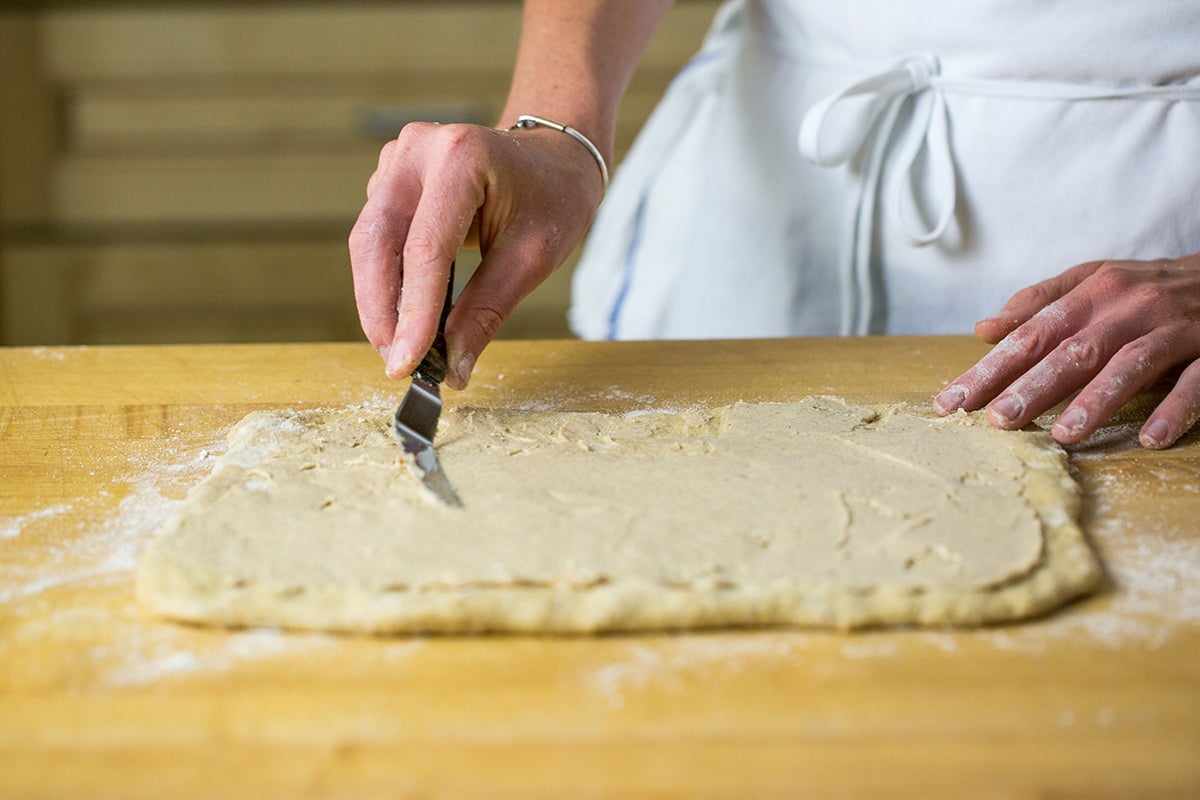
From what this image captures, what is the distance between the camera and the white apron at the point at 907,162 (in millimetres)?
1223

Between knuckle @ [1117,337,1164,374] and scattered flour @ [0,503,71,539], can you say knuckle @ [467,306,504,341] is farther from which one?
knuckle @ [1117,337,1164,374]

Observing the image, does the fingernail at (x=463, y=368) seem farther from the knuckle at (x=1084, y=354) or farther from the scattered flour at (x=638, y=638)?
the knuckle at (x=1084, y=354)

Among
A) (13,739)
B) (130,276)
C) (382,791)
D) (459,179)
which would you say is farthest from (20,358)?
(130,276)

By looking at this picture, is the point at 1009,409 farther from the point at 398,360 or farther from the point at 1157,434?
the point at 398,360

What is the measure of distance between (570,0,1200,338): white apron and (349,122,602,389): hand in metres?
0.36

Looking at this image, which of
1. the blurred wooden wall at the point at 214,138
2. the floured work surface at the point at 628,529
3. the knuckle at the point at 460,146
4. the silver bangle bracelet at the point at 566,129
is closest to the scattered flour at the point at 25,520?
the floured work surface at the point at 628,529

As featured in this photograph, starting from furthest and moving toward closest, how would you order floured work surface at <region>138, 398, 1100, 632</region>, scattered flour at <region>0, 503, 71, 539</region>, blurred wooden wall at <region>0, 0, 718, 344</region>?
blurred wooden wall at <region>0, 0, 718, 344</region>
scattered flour at <region>0, 503, 71, 539</region>
floured work surface at <region>138, 398, 1100, 632</region>

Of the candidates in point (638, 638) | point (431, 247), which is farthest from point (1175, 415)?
point (431, 247)

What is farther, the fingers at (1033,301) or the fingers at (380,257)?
the fingers at (1033,301)

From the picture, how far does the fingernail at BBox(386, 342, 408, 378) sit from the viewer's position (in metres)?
0.97

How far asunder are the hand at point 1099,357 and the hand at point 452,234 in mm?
420

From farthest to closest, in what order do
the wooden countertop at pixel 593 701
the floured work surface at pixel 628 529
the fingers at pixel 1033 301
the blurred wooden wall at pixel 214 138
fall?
the blurred wooden wall at pixel 214 138, the fingers at pixel 1033 301, the floured work surface at pixel 628 529, the wooden countertop at pixel 593 701

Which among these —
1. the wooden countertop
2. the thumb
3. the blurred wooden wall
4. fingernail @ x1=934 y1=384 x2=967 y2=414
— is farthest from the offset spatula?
the blurred wooden wall

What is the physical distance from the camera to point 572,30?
4.36 feet
